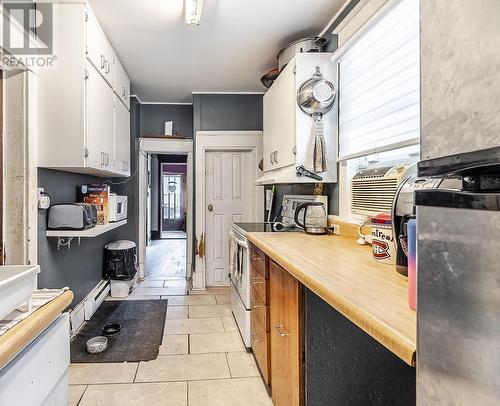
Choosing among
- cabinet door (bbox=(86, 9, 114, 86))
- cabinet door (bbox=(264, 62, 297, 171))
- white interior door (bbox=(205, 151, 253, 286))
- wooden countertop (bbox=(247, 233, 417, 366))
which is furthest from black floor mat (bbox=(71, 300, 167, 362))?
cabinet door (bbox=(86, 9, 114, 86))

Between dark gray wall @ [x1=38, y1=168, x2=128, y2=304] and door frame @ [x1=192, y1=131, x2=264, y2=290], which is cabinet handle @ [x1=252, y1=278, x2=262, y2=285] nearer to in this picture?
dark gray wall @ [x1=38, y1=168, x2=128, y2=304]

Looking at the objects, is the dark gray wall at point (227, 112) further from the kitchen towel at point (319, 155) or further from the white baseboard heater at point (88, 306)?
the white baseboard heater at point (88, 306)

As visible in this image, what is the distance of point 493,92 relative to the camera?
0.42 metres

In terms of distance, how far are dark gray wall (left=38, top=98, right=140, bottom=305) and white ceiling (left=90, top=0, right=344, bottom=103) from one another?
1.17 meters

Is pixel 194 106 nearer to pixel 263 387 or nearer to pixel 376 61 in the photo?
pixel 376 61

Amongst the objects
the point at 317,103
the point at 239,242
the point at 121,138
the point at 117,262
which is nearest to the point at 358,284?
the point at 317,103

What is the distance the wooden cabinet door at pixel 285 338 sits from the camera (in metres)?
1.47

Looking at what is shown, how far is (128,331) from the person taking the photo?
121 inches

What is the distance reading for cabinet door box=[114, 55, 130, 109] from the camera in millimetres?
3285

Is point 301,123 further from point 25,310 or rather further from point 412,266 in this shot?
point 25,310

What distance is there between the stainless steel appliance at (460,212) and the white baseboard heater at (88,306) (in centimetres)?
304

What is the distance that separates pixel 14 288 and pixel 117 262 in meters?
3.24

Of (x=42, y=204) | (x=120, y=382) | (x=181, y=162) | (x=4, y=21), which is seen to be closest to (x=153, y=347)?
(x=120, y=382)

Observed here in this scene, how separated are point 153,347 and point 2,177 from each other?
5.38 feet
